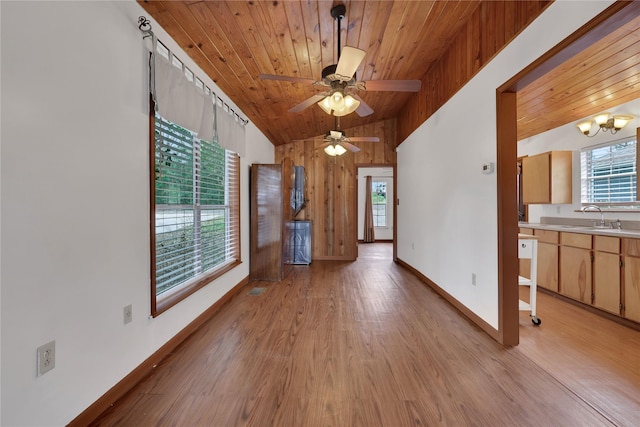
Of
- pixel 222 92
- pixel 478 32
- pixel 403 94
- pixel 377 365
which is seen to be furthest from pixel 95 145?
pixel 403 94

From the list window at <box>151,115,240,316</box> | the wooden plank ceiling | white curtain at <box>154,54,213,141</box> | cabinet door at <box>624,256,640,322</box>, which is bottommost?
cabinet door at <box>624,256,640,322</box>

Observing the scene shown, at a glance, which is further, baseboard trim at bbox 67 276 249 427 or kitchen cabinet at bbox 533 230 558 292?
kitchen cabinet at bbox 533 230 558 292

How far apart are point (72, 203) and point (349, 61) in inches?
71.3

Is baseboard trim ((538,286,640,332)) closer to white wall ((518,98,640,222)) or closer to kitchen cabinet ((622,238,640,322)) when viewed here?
kitchen cabinet ((622,238,640,322))

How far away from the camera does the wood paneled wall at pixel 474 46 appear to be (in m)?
1.91

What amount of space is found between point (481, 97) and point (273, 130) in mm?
3288

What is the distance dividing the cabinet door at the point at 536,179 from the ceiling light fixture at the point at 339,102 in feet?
10.9

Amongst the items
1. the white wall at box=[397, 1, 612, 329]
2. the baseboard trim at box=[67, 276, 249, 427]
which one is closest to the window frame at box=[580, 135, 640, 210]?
the white wall at box=[397, 1, 612, 329]

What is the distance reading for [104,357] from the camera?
4.72 ft

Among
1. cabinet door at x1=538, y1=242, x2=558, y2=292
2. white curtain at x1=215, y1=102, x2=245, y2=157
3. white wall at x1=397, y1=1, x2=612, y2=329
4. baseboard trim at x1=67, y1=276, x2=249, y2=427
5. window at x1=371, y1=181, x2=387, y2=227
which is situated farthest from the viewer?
window at x1=371, y1=181, x2=387, y2=227

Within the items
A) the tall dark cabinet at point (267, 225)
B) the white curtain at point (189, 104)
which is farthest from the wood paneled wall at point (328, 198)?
the white curtain at point (189, 104)

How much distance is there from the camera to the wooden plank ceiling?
6.39 feet

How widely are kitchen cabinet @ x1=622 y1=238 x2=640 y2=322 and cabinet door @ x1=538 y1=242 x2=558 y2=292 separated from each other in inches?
29.2

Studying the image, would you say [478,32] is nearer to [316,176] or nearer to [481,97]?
[481,97]
